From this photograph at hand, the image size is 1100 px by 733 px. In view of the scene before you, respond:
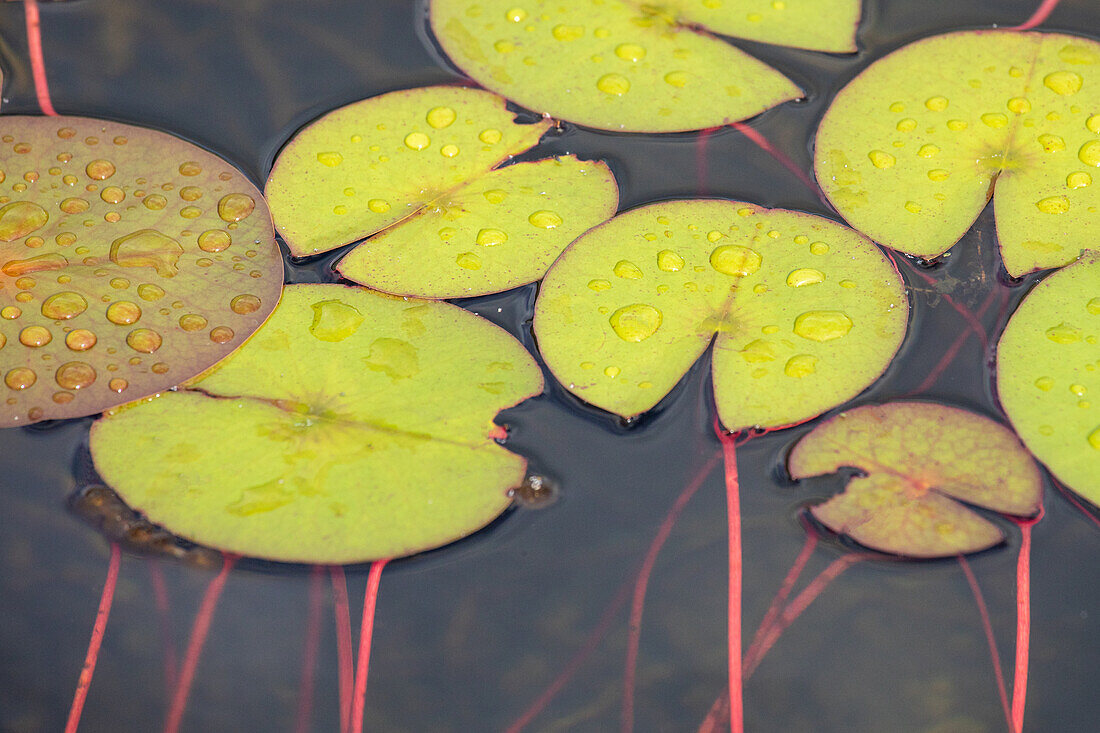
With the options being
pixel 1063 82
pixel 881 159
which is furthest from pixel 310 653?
pixel 1063 82

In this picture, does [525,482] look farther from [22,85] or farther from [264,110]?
[22,85]

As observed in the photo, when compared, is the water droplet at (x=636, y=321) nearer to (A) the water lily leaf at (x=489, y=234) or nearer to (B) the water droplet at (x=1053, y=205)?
(A) the water lily leaf at (x=489, y=234)

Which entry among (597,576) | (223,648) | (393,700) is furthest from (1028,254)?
(223,648)

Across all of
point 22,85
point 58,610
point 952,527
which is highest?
point 22,85

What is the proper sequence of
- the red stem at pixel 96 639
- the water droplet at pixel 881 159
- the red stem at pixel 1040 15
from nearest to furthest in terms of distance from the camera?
the red stem at pixel 96 639 → the water droplet at pixel 881 159 → the red stem at pixel 1040 15

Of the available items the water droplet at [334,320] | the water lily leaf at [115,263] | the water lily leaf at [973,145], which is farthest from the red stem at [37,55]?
the water lily leaf at [973,145]

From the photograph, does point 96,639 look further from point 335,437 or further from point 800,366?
point 800,366

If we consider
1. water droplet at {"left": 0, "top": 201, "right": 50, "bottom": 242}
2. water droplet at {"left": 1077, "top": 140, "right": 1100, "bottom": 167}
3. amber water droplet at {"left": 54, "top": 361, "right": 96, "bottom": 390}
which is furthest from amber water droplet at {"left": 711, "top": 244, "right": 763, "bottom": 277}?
water droplet at {"left": 0, "top": 201, "right": 50, "bottom": 242}
